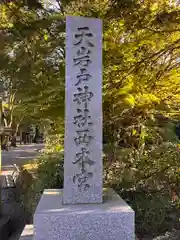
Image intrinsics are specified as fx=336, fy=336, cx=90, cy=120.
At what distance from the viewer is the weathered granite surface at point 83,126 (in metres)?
3.67

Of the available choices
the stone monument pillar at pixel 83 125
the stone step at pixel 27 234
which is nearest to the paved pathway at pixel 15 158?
the stone step at pixel 27 234

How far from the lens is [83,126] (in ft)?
12.1

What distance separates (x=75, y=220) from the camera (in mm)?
3291

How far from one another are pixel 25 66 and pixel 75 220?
291 cm

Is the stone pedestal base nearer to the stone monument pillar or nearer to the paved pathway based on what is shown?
the stone monument pillar

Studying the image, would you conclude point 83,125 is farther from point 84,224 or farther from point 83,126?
point 84,224

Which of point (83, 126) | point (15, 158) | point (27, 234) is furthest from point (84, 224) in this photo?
point (15, 158)

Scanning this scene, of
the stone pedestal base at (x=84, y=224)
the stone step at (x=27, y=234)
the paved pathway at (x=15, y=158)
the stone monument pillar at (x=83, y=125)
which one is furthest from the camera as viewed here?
the paved pathway at (x=15, y=158)

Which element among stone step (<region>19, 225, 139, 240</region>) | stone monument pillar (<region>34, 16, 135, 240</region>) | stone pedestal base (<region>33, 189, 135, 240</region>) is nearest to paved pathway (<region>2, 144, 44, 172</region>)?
stone step (<region>19, 225, 139, 240</region>)

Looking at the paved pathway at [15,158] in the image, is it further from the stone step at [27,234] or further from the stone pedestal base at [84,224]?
the stone pedestal base at [84,224]

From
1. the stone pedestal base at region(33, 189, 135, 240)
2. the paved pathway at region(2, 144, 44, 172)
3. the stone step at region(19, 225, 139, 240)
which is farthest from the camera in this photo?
the paved pathway at region(2, 144, 44, 172)

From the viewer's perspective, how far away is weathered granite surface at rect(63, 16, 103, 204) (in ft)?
12.0

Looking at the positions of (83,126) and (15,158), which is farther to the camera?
(15,158)

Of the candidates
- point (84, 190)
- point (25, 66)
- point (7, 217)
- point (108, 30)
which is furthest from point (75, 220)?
point (7, 217)
